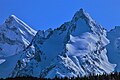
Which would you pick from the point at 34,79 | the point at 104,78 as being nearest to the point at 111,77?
the point at 104,78

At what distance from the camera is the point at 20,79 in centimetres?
8794

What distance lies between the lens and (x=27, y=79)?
290 feet

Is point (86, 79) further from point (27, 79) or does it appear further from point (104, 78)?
point (27, 79)

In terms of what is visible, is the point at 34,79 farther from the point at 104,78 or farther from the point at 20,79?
the point at 104,78

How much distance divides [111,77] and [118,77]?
3.92 ft

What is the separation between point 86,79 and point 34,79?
28.9 feet

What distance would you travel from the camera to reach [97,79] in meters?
89.4

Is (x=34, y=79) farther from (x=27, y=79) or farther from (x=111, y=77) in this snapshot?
(x=111, y=77)

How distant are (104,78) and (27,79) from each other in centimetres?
A: 1277

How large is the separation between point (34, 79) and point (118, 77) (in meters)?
13.8

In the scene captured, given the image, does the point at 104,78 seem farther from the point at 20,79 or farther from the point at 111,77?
the point at 20,79

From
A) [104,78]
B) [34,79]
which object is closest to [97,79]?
[104,78]

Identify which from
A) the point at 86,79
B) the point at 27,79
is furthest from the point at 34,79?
the point at 86,79

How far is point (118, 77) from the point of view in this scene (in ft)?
294
